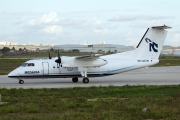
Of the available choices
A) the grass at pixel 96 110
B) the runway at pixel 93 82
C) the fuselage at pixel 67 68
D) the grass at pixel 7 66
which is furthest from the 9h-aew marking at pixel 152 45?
the grass at pixel 7 66

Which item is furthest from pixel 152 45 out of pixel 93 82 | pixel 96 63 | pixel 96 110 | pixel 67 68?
pixel 96 110

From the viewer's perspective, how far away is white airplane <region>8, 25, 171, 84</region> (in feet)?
102

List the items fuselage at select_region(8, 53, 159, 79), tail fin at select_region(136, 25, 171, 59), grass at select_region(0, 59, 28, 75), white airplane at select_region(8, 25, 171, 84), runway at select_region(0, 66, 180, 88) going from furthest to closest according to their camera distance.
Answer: grass at select_region(0, 59, 28, 75)
tail fin at select_region(136, 25, 171, 59)
white airplane at select_region(8, 25, 171, 84)
fuselage at select_region(8, 53, 159, 79)
runway at select_region(0, 66, 180, 88)

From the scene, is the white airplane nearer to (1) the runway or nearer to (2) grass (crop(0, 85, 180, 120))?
(1) the runway

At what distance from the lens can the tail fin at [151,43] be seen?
32.7 m

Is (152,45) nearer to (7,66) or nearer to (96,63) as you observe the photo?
(96,63)

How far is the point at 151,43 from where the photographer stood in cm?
3288

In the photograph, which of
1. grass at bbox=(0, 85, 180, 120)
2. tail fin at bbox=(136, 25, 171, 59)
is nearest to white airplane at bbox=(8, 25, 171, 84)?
tail fin at bbox=(136, 25, 171, 59)

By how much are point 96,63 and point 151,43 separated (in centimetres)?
583

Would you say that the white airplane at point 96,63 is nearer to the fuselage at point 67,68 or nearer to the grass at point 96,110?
the fuselage at point 67,68

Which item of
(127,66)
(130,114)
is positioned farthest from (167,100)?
(127,66)

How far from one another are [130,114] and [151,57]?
19659 millimetres

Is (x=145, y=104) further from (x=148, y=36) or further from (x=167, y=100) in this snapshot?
(x=148, y=36)

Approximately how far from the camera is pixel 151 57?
32.8 m
